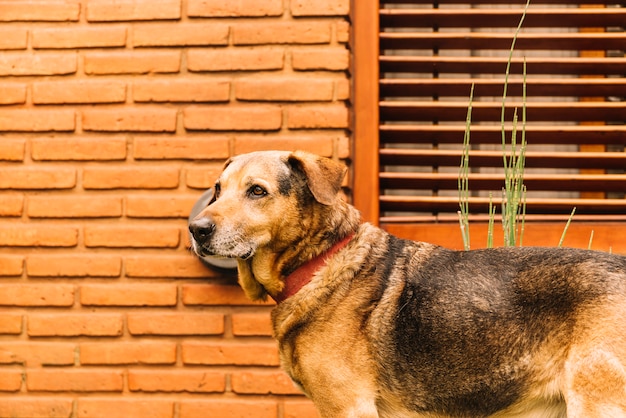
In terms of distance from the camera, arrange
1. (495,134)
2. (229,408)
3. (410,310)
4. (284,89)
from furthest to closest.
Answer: (495,134)
(284,89)
(229,408)
(410,310)

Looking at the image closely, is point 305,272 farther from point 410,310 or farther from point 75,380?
point 75,380

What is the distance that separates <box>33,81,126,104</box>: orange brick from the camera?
Answer: 3875mm

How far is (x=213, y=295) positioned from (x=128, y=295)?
1.38 ft

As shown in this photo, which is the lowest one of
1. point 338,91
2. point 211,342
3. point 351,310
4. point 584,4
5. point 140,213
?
point 211,342

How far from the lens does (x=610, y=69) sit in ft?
13.1

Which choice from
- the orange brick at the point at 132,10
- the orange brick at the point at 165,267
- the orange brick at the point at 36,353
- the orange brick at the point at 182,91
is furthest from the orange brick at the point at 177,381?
the orange brick at the point at 132,10

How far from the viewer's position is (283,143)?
12.4ft

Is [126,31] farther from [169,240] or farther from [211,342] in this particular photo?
[211,342]

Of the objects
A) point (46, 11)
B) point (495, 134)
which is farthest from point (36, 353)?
point (495, 134)

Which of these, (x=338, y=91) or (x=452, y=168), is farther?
(x=452, y=168)

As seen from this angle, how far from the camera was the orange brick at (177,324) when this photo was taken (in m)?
3.74

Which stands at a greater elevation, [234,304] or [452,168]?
[452,168]

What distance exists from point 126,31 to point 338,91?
1119mm

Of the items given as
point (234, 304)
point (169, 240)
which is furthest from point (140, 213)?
point (234, 304)
